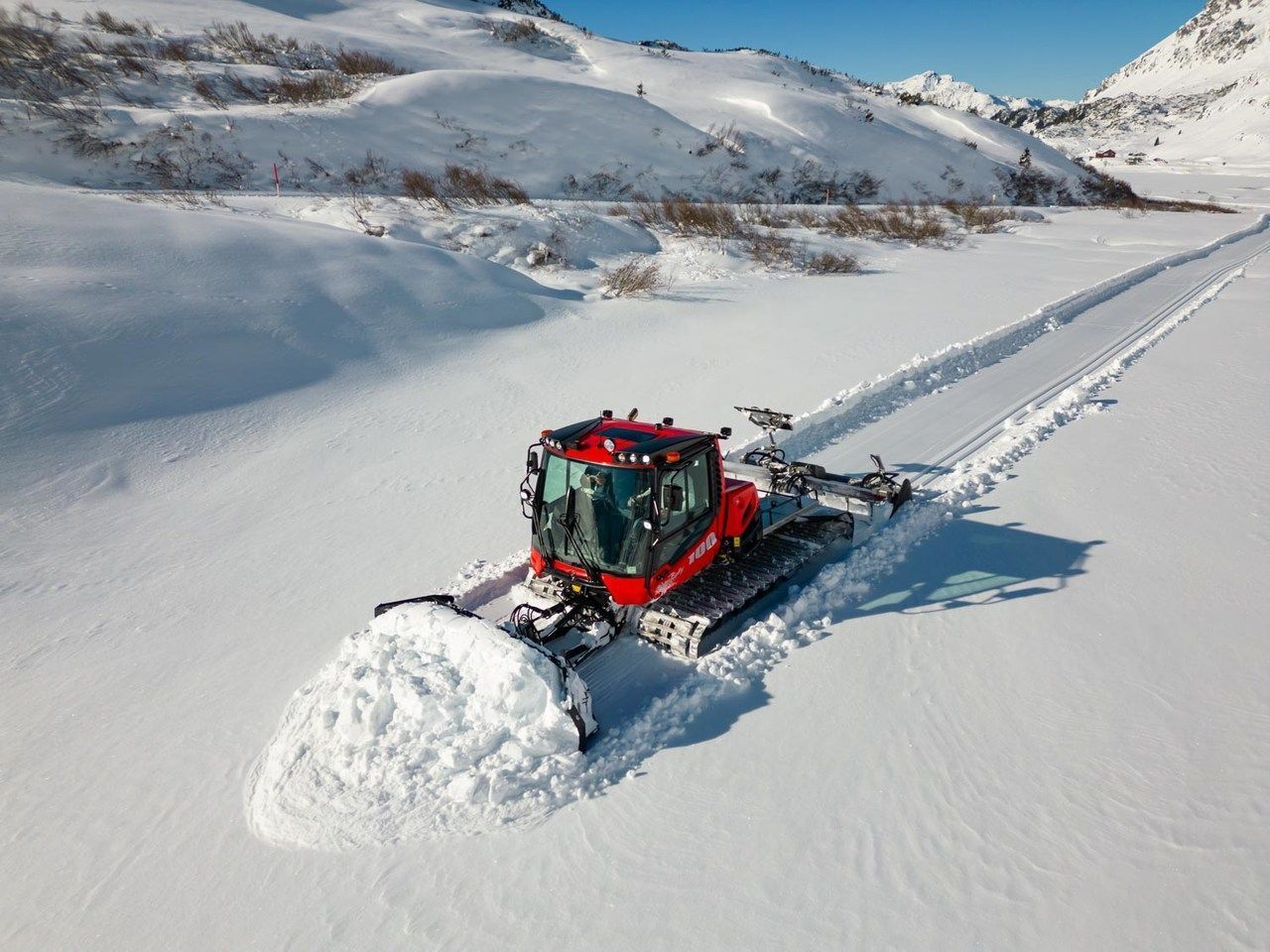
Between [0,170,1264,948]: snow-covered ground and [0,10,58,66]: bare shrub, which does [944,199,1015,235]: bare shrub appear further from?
[0,10,58,66]: bare shrub

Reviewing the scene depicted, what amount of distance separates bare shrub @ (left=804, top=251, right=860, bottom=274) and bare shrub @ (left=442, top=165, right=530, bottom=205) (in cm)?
926

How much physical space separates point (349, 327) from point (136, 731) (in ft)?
30.6

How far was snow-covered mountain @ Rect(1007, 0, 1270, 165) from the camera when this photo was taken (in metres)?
94.4

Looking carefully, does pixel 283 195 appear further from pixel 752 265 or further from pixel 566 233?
pixel 752 265

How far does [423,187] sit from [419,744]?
73.1 ft

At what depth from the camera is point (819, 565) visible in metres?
7.88

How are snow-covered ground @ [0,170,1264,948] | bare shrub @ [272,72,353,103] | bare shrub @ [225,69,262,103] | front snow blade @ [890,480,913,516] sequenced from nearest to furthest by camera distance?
snow-covered ground @ [0,170,1264,948], front snow blade @ [890,480,913,516], bare shrub @ [225,69,262,103], bare shrub @ [272,72,353,103]

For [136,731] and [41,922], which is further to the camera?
[136,731]

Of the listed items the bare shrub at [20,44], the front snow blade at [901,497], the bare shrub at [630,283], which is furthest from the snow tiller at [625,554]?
the bare shrub at [20,44]

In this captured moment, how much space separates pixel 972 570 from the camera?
25.7 feet

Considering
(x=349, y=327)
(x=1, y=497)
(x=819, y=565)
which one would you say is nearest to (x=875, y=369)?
(x=819, y=565)

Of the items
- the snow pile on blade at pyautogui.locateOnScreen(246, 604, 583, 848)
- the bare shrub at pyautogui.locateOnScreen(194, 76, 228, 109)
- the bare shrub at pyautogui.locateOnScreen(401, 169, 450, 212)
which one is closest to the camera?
the snow pile on blade at pyautogui.locateOnScreen(246, 604, 583, 848)

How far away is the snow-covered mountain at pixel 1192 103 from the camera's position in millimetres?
94375

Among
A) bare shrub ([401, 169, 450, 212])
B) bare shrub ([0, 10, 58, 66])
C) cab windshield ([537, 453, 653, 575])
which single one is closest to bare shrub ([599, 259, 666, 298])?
bare shrub ([401, 169, 450, 212])
